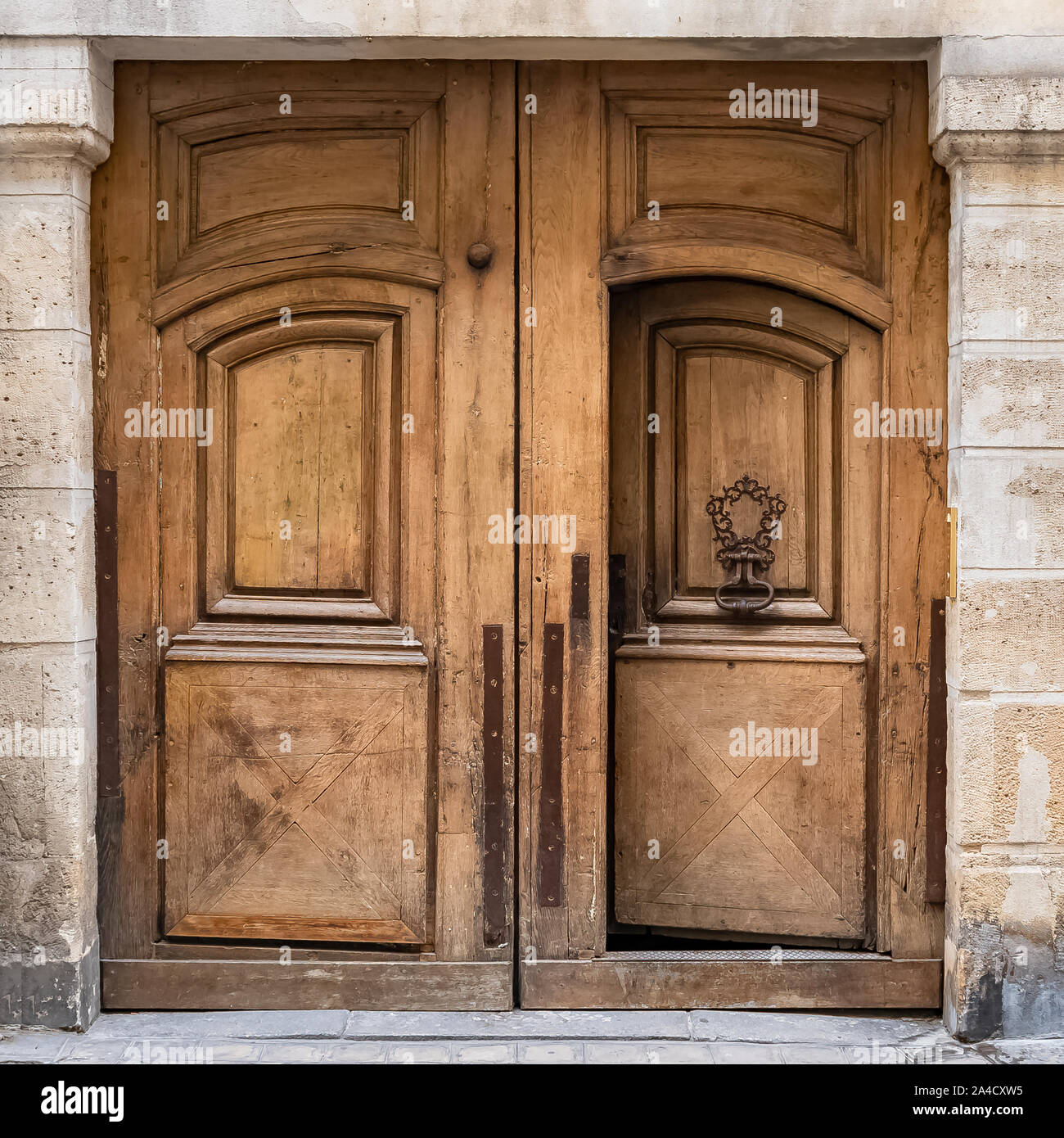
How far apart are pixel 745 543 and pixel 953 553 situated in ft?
2.00

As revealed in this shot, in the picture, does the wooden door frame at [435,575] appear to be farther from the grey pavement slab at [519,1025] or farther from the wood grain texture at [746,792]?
the wood grain texture at [746,792]

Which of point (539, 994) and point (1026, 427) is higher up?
point (1026, 427)

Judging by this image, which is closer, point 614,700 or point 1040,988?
point 1040,988

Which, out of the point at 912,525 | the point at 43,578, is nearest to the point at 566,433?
the point at 912,525

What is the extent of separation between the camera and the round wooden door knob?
3275mm

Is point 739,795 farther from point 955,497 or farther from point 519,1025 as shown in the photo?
point 955,497

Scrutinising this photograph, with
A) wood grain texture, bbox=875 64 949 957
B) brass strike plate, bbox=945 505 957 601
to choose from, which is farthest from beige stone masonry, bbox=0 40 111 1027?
brass strike plate, bbox=945 505 957 601

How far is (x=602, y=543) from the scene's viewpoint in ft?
10.9

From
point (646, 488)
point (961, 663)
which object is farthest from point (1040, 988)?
point (646, 488)

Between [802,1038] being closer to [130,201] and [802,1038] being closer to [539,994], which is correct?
[539,994]

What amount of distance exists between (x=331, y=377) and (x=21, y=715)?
4.48ft

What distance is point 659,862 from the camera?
11.3 feet

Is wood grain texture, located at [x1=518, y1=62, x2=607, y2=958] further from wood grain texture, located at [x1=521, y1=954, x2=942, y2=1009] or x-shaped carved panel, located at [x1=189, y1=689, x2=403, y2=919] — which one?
x-shaped carved panel, located at [x1=189, y1=689, x2=403, y2=919]

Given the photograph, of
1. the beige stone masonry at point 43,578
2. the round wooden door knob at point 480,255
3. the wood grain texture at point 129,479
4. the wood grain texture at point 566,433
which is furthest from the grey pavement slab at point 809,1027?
the round wooden door knob at point 480,255
